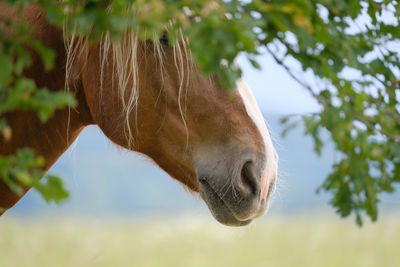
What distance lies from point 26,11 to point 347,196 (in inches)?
56.5

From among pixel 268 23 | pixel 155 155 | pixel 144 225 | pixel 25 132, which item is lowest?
pixel 144 225

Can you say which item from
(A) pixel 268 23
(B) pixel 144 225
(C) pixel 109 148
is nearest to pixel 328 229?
(B) pixel 144 225

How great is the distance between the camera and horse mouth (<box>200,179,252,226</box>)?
2135 millimetres

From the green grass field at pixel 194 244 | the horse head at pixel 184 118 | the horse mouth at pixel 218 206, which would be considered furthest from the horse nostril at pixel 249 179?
the green grass field at pixel 194 244

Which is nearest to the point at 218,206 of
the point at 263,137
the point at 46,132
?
the point at 263,137

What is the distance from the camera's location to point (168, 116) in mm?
2215

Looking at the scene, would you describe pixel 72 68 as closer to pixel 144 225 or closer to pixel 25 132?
pixel 25 132

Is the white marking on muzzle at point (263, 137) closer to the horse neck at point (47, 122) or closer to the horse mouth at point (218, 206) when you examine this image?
the horse mouth at point (218, 206)

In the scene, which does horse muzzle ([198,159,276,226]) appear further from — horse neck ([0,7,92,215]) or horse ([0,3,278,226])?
horse neck ([0,7,92,215])

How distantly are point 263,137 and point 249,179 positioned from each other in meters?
0.17

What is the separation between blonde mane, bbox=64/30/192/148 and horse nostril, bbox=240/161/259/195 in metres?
0.31

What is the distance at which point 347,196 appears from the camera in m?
1.73

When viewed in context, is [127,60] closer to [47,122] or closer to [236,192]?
[47,122]

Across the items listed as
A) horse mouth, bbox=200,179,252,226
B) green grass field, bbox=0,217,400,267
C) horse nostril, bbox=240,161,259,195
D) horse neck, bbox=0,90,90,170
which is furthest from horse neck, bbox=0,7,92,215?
green grass field, bbox=0,217,400,267
